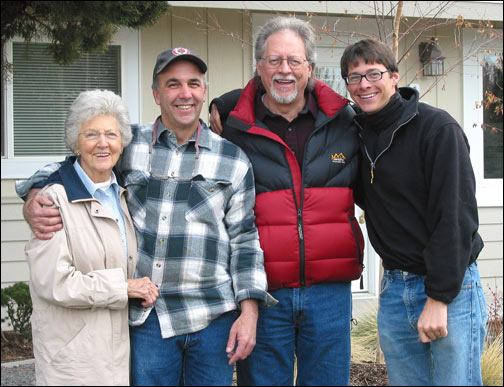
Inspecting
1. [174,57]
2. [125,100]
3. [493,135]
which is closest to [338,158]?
[174,57]

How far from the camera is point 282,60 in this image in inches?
121

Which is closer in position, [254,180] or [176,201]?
[176,201]

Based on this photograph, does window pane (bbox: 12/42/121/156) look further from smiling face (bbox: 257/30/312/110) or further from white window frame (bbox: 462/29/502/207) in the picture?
white window frame (bbox: 462/29/502/207)

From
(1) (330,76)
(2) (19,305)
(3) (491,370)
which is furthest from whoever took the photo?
(1) (330,76)

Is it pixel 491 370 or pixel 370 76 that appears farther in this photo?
pixel 491 370

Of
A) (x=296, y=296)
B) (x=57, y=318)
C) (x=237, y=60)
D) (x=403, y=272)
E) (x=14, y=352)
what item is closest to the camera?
(x=57, y=318)

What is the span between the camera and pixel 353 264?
3098mm

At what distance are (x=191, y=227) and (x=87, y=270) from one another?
1.65ft

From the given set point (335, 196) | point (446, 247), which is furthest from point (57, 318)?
point (446, 247)

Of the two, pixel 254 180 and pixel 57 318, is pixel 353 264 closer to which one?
pixel 254 180

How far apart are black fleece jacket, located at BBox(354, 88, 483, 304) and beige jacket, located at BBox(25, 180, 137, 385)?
4.02 feet

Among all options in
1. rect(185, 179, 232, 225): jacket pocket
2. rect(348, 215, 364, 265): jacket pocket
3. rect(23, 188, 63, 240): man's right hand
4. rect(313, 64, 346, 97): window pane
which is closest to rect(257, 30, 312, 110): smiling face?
rect(185, 179, 232, 225): jacket pocket

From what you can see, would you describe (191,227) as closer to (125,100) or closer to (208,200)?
(208,200)

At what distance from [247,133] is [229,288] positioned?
80 centimetres
